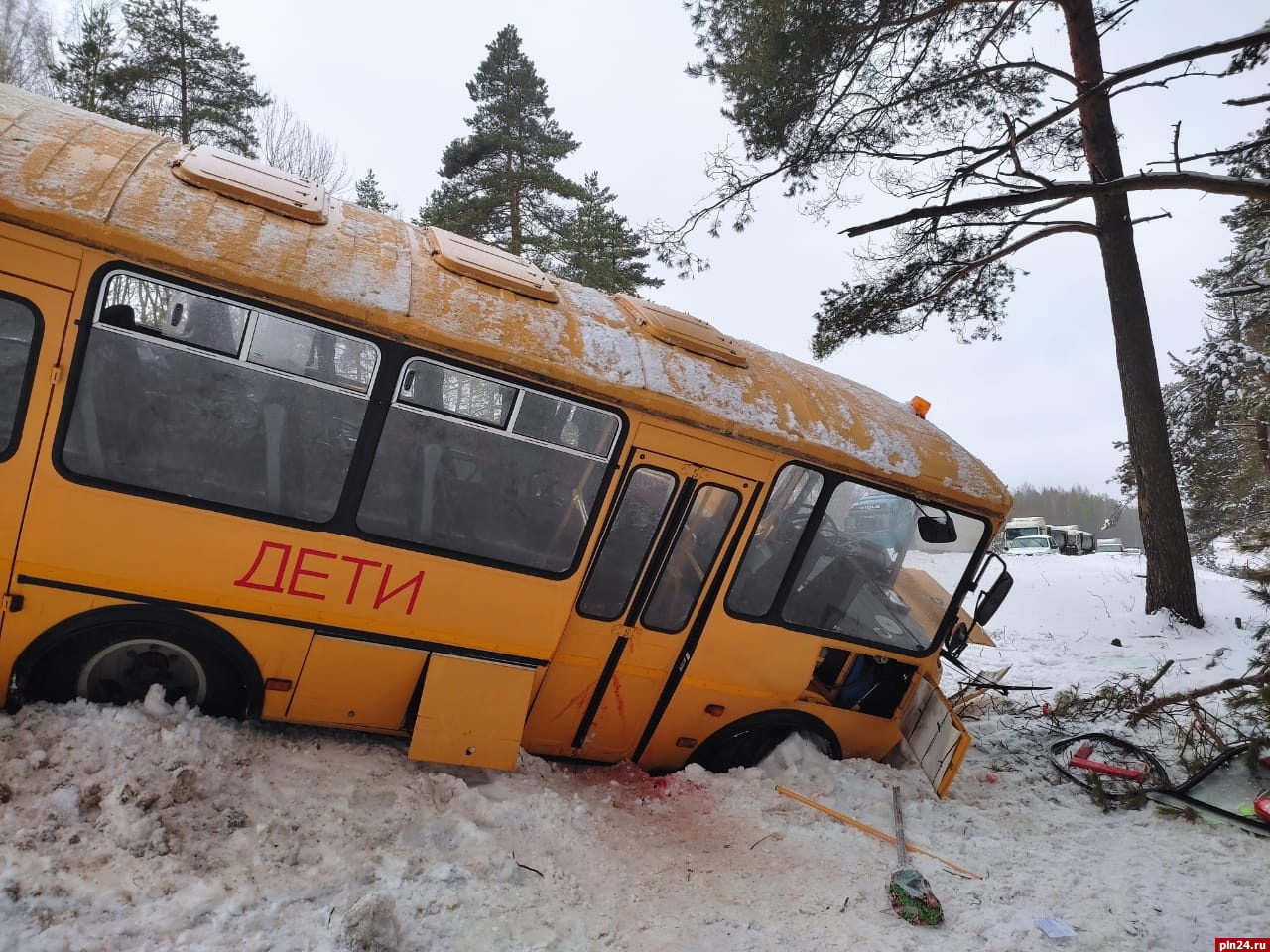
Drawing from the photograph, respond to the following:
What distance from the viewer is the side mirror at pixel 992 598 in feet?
15.9

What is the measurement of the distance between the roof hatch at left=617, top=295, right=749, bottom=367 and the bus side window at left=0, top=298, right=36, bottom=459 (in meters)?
3.01

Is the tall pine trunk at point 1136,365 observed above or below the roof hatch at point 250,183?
above

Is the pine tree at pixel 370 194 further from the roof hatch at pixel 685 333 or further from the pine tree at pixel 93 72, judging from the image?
the roof hatch at pixel 685 333

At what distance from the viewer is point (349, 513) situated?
3.68m

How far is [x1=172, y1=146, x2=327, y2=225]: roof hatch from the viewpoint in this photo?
3.55m

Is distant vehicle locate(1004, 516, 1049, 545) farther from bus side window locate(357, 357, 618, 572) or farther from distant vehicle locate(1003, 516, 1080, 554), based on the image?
bus side window locate(357, 357, 618, 572)

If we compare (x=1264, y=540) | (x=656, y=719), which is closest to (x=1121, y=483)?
(x=1264, y=540)

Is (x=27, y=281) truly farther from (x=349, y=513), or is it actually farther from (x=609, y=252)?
(x=609, y=252)

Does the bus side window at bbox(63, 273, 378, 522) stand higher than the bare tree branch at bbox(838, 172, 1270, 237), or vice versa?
the bare tree branch at bbox(838, 172, 1270, 237)

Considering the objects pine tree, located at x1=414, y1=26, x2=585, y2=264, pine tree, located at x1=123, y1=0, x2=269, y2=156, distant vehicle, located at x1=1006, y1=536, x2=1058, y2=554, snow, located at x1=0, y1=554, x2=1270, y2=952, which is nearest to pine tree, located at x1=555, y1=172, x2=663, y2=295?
pine tree, located at x1=414, y1=26, x2=585, y2=264

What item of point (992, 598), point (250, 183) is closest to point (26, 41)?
point (250, 183)

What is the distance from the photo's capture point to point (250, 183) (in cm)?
371

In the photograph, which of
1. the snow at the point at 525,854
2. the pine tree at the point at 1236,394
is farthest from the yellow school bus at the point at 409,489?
the pine tree at the point at 1236,394

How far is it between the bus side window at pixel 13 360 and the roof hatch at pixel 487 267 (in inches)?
72.6
